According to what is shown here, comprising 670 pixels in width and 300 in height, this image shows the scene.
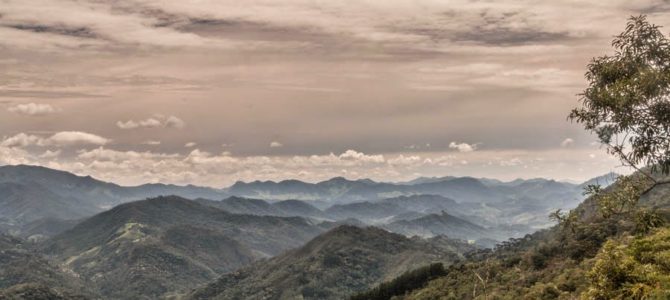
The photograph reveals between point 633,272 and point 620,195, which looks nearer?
point 620,195

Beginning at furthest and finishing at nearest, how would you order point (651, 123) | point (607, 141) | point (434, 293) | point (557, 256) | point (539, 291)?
point (434, 293) < point (557, 256) < point (539, 291) < point (607, 141) < point (651, 123)

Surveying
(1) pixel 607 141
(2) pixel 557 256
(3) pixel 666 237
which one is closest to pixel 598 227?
(2) pixel 557 256

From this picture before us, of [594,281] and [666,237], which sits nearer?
[594,281]

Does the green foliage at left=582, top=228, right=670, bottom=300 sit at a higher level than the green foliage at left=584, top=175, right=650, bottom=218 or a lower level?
lower

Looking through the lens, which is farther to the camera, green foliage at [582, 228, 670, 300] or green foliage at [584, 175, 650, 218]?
green foliage at [584, 175, 650, 218]

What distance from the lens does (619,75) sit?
35.5 m

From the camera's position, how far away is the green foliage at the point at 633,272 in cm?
3472

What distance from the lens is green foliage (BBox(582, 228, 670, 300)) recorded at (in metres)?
34.7

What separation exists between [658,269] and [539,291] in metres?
61.0

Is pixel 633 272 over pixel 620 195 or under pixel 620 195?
under

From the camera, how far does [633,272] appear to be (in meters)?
37.2

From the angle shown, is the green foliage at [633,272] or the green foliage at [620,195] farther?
the green foliage at [620,195]

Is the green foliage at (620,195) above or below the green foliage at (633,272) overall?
above

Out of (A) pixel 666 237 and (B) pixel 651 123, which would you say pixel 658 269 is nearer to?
(A) pixel 666 237
